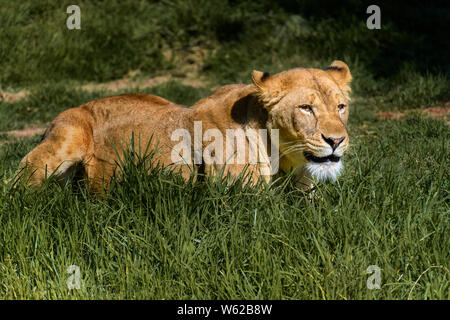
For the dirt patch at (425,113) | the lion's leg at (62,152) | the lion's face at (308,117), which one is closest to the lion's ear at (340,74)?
the lion's face at (308,117)

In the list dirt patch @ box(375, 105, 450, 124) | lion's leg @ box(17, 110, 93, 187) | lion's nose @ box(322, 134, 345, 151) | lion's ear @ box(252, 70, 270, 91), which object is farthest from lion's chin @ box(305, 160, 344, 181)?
dirt patch @ box(375, 105, 450, 124)

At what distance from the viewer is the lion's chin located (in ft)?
11.1

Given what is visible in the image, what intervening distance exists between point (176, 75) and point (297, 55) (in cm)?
187

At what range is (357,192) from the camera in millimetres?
3145

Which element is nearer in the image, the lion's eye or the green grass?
the green grass

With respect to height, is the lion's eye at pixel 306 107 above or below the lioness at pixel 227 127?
above

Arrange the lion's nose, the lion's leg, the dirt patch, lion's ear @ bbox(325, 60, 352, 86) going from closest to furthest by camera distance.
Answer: the lion's nose
lion's ear @ bbox(325, 60, 352, 86)
the lion's leg
the dirt patch

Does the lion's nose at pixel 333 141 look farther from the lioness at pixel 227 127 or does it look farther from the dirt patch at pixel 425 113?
the dirt patch at pixel 425 113

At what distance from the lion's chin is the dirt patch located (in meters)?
2.96

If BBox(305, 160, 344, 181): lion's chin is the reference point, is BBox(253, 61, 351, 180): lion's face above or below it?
above

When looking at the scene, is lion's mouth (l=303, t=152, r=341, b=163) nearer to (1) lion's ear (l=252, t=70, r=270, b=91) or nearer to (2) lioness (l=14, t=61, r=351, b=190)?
(2) lioness (l=14, t=61, r=351, b=190)

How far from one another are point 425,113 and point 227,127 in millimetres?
3374

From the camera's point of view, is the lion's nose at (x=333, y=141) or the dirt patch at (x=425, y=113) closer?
the lion's nose at (x=333, y=141)

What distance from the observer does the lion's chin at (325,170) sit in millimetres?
3389
